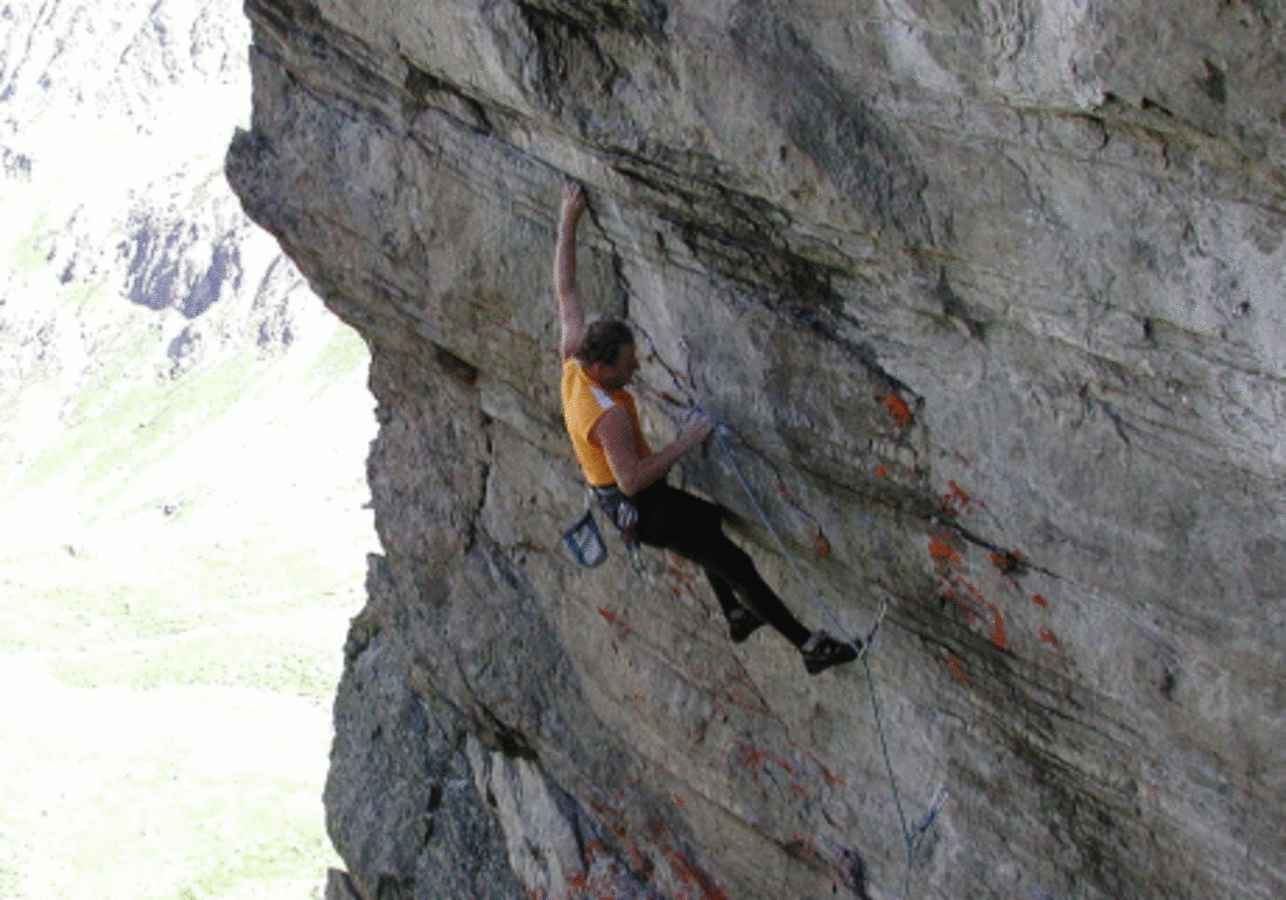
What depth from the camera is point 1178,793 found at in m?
8.21

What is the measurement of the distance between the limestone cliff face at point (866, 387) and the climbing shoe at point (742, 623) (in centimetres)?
34

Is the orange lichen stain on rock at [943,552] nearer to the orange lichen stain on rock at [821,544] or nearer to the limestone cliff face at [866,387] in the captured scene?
the limestone cliff face at [866,387]

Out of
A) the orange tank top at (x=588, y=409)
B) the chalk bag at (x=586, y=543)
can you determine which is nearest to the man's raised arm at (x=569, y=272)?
the orange tank top at (x=588, y=409)

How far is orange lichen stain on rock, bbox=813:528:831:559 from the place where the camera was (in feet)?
32.3

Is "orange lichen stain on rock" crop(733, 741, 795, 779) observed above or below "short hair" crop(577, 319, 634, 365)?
below

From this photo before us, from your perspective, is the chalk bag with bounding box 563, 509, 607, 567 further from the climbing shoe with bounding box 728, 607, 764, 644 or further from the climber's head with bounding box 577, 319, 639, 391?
the climber's head with bounding box 577, 319, 639, 391

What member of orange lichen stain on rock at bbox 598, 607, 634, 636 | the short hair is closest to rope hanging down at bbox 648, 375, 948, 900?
the short hair

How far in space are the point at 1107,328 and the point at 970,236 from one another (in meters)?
0.93

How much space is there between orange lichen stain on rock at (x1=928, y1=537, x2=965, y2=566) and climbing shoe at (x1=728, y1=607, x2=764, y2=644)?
6.23 feet

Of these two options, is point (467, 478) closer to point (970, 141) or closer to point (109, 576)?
point (970, 141)

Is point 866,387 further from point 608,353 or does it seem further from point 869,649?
point 869,649

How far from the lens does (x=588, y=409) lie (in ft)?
30.1

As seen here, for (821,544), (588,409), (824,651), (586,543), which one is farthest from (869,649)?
(588,409)

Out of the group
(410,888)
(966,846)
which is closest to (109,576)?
(410,888)
